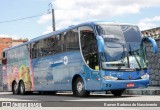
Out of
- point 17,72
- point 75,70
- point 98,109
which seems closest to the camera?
point 98,109

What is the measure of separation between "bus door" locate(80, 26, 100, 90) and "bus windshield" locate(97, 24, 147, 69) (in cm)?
43

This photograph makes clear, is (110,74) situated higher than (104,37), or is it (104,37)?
(104,37)

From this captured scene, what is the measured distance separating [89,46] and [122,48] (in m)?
A: 1.38

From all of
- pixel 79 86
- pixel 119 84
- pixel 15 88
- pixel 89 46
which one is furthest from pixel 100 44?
pixel 15 88

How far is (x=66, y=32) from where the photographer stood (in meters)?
18.9

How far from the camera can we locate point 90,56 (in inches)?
661

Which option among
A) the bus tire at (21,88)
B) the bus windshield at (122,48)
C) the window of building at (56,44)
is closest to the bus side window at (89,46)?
the bus windshield at (122,48)

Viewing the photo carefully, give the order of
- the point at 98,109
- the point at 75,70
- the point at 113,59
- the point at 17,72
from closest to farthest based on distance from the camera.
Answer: the point at 98,109, the point at 113,59, the point at 75,70, the point at 17,72

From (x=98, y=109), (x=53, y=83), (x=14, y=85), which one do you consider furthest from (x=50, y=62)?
(x=98, y=109)

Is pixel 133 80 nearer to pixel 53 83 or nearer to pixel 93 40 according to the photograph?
pixel 93 40

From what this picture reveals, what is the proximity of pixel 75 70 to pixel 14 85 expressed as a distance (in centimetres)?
990

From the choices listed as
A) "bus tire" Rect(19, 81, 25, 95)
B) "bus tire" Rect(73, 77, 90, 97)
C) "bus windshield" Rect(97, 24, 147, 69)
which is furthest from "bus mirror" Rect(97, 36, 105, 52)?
"bus tire" Rect(19, 81, 25, 95)

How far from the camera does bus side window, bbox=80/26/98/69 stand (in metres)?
16.5

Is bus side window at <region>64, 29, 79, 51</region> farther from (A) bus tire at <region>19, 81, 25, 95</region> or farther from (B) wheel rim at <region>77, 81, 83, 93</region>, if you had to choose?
(A) bus tire at <region>19, 81, 25, 95</region>
